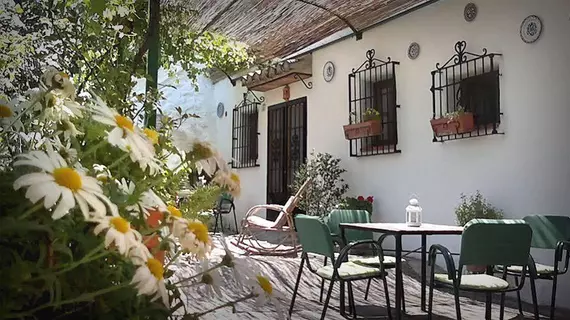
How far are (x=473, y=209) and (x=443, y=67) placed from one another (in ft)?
4.77

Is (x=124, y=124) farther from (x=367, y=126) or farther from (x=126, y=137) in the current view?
(x=367, y=126)

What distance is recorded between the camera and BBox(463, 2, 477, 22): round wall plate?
4.83 m

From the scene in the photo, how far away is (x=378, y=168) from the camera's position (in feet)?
19.3

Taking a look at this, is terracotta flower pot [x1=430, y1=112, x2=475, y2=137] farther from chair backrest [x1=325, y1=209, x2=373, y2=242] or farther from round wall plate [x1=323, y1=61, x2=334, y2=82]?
round wall plate [x1=323, y1=61, x2=334, y2=82]

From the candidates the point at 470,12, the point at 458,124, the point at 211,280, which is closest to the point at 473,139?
the point at 458,124

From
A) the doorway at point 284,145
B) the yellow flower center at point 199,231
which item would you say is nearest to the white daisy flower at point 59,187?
the yellow flower center at point 199,231

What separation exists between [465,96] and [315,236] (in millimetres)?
2406

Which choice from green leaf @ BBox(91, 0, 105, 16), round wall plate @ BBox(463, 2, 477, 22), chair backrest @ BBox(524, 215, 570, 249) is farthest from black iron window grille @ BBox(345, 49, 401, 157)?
green leaf @ BBox(91, 0, 105, 16)

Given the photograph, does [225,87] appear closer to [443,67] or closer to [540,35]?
[443,67]

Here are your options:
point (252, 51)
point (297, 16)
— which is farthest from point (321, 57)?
point (297, 16)

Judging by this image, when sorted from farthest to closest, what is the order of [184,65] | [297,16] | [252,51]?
1. [252,51]
2. [297,16]
3. [184,65]

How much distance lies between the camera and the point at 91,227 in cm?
58

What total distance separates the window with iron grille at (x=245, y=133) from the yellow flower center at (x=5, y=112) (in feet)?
25.3

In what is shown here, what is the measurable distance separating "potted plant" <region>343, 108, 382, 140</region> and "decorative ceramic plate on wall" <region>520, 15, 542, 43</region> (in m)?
1.77
